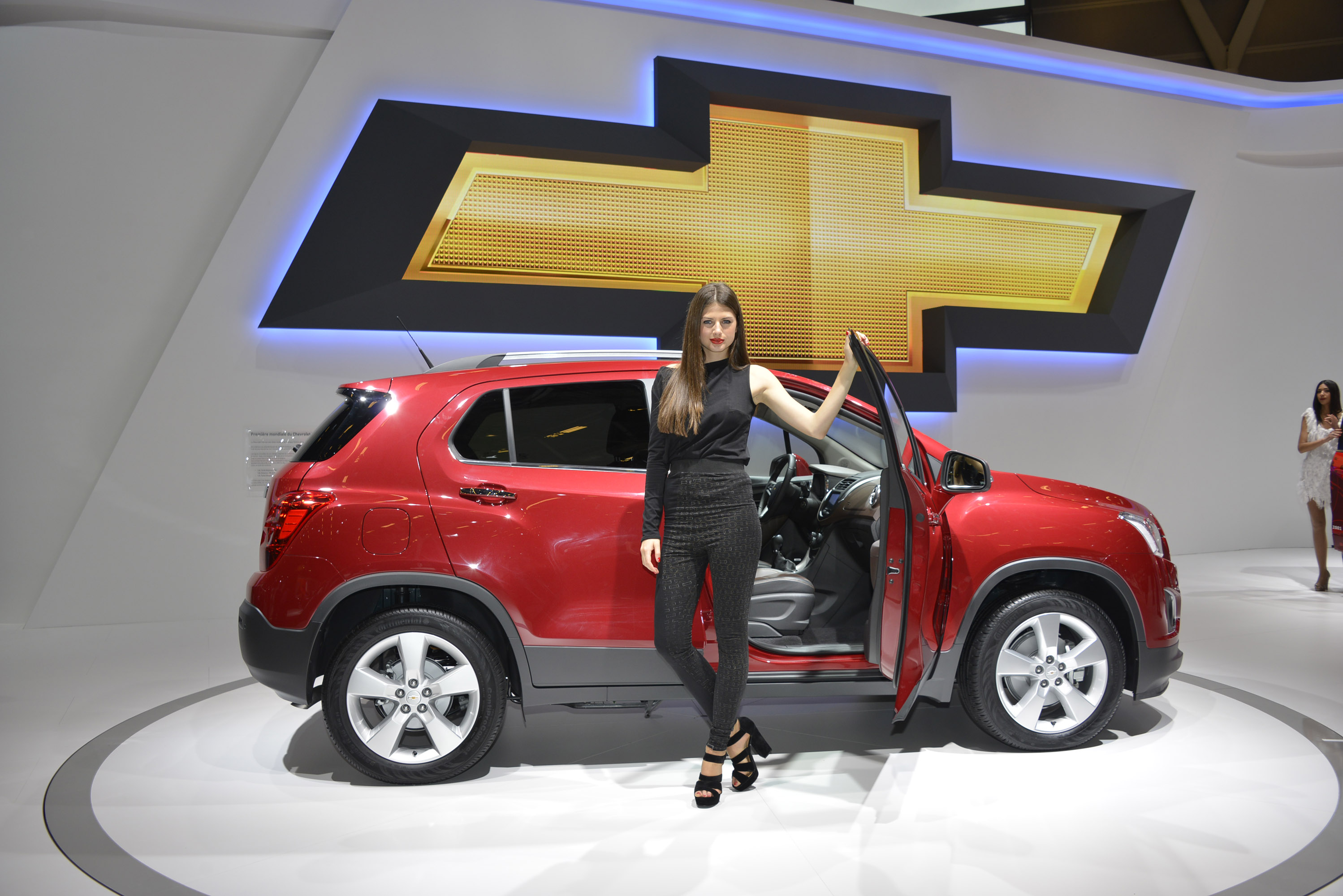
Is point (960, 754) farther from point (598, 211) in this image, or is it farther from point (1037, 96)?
point (1037, 96)

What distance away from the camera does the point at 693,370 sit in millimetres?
2623

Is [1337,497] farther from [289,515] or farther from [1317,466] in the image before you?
[289,515]

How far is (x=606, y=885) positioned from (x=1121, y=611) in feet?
6.81

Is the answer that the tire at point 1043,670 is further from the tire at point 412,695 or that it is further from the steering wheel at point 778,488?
the tire at point 412,695

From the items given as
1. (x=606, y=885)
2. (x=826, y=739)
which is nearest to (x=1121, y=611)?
(x=826, y=739)

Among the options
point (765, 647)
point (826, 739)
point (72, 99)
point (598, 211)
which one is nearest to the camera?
point (765, 647)

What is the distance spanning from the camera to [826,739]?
326 cm

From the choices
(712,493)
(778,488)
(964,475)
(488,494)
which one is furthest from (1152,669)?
(488,494)

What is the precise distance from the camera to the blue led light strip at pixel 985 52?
6016 millimetres

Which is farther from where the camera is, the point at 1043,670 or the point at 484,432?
the point at 1043,670

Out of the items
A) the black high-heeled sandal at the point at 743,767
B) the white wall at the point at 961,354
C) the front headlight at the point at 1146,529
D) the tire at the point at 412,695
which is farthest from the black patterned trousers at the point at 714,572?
the white wall at the point at 961,354

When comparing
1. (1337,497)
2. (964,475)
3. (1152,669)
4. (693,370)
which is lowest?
(1152,669)

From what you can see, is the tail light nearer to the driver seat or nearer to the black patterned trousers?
the black patterned trousers

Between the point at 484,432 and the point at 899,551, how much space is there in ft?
4.56
